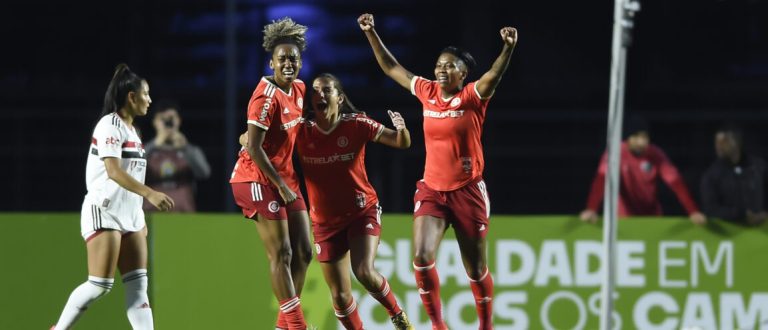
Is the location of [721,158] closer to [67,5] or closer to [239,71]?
[239,71]

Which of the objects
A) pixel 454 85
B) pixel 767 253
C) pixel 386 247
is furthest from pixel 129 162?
pixel 767 253

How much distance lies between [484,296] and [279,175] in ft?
5.96

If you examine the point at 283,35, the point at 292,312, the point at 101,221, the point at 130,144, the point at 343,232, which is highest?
the point at 283,35

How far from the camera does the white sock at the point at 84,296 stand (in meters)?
9.38

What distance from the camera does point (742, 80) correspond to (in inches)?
820

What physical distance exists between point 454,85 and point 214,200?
905cm

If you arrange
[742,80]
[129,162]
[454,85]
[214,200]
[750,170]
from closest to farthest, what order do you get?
[129,162], [454,85], [750,170], [214,200], [742,80]

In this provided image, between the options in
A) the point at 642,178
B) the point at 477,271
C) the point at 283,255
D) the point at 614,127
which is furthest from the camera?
the point at 642,178

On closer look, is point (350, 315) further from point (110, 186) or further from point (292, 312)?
point (110, 186)

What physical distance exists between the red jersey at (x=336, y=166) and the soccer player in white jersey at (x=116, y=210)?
1238 millimetres

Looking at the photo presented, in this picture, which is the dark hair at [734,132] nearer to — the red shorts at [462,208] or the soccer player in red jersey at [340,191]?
the red shorts at [462,208]

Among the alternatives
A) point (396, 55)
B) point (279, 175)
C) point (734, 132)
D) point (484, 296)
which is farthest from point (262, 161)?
point (396, 55)

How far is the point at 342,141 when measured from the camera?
10109mm

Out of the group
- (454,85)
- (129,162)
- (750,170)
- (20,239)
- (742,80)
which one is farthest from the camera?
(742,80)
